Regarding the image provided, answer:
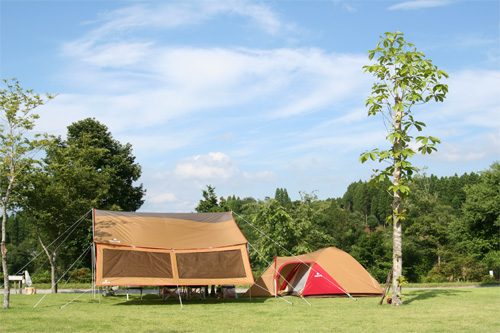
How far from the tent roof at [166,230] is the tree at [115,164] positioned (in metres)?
15.3

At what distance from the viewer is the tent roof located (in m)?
16.0

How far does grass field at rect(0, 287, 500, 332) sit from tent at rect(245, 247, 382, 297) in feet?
4.35

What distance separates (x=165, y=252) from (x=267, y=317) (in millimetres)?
5583

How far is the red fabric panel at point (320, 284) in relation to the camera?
54.4ft

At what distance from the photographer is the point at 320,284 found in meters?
16.7

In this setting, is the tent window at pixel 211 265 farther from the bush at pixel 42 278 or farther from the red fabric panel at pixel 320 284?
the bush at pixel 42 278

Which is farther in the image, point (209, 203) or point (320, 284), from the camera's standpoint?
point (209, 203)

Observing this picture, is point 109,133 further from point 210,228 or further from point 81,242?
point 210,228

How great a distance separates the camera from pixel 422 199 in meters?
45.2

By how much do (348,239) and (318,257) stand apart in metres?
43.0

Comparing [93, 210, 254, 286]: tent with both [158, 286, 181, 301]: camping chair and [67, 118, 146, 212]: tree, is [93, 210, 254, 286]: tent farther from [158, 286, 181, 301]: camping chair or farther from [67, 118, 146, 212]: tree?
[67, 118, 146, 212]: tree

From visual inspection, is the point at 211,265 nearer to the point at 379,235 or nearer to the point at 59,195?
the point at 59,195

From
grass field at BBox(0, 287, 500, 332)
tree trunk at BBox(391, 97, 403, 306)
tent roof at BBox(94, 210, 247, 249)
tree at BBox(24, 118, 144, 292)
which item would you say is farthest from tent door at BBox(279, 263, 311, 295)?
tree at BBox(24, 118, 144, 292)

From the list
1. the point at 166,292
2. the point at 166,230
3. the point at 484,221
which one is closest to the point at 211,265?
the point at 166,230
